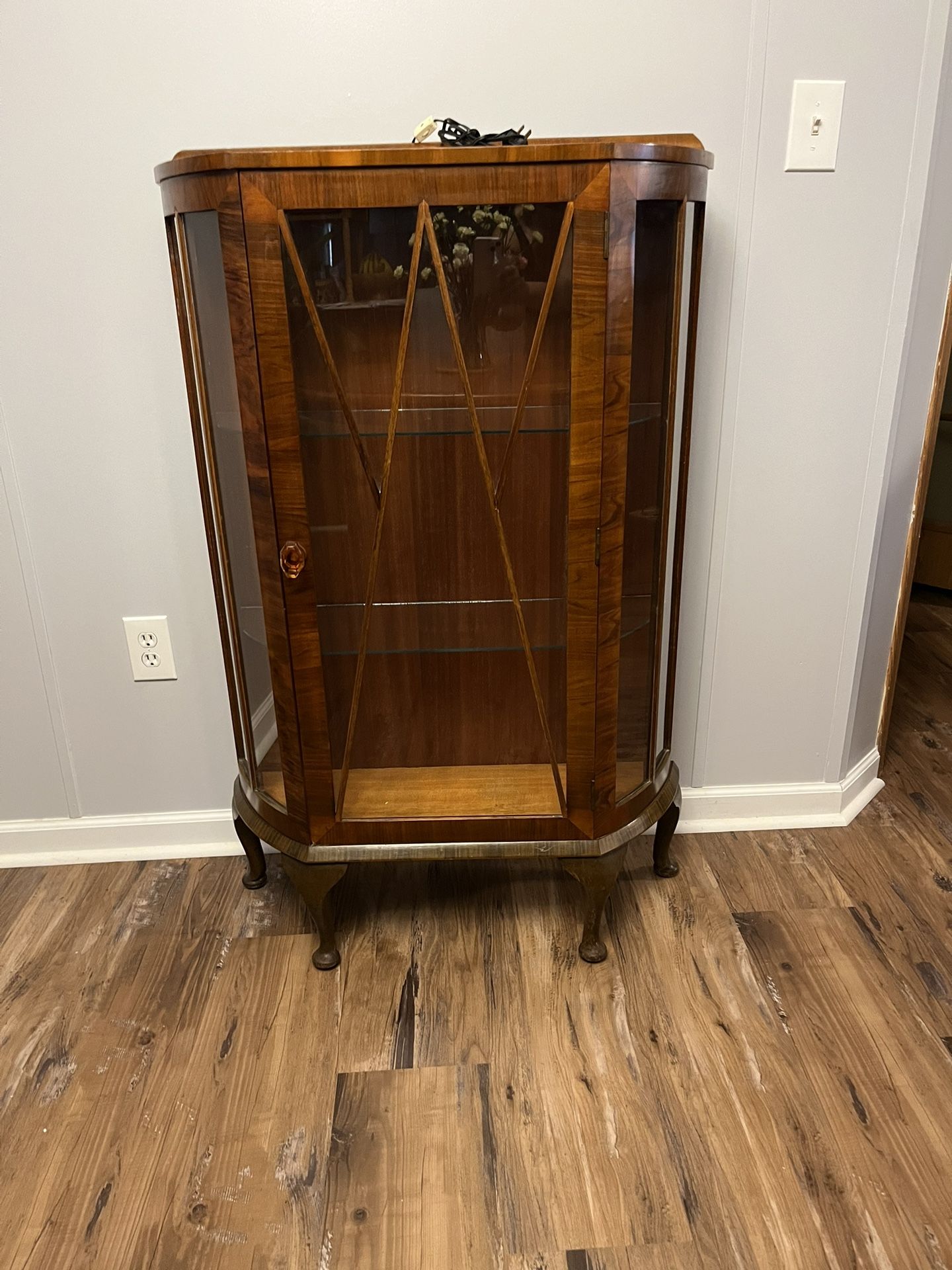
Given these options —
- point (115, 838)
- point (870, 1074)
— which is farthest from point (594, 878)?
point (115, 838)

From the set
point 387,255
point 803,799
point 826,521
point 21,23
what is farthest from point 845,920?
point 21,23

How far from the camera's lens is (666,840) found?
1.55 metres

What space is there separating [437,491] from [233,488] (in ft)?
0.92

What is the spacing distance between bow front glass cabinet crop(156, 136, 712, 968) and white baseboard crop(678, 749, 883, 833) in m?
0.31

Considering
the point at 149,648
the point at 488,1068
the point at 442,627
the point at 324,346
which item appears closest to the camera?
the point at 324,346

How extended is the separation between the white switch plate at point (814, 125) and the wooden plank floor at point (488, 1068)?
1.15 m

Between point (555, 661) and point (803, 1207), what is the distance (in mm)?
712

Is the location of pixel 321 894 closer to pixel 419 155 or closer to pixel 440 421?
pixel 440 421

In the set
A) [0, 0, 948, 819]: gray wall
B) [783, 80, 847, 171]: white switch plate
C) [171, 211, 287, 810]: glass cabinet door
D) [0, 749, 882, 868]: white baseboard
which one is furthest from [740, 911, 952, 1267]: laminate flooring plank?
[783, 80, 847, 171]: white switch plate

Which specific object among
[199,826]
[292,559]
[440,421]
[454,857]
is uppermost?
[440,421]

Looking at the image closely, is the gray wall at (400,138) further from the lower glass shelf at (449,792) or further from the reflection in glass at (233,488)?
the lower glass shelf at (449,792)

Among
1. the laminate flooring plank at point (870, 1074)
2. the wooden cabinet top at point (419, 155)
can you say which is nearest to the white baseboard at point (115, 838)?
the laminate flooring plank at point (870, 1074)

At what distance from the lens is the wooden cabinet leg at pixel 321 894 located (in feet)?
4.33

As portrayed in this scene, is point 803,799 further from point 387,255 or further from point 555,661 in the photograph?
point 387,255
